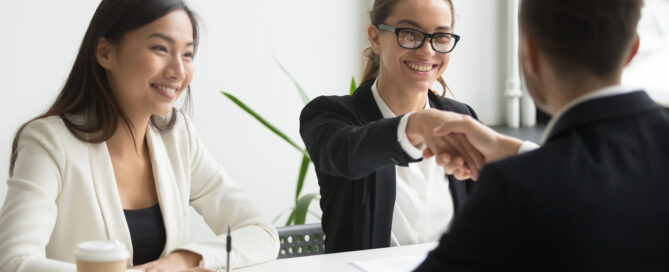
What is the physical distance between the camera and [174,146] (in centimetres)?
205

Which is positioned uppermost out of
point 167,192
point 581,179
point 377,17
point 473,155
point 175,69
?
point 377,17

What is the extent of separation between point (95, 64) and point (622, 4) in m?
1.44

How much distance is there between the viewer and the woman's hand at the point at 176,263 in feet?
5.48

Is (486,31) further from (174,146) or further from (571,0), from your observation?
(571,0)

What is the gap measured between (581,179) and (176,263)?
1.17 meters

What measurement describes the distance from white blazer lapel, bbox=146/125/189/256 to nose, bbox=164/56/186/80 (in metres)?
0.21

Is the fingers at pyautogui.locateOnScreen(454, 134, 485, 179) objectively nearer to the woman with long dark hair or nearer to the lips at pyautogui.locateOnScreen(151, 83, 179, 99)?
the woman with long dark hair

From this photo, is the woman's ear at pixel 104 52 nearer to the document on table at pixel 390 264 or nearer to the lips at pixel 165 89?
the lips at pixel 165 89

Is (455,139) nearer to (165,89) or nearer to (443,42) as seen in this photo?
(443,42)

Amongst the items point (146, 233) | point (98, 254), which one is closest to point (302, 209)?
point (146, 233)

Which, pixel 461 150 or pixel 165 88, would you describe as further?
pixel 165 88

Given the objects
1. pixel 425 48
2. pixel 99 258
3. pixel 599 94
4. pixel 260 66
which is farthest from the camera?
pixel 260 66

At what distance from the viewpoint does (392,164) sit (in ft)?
6.51

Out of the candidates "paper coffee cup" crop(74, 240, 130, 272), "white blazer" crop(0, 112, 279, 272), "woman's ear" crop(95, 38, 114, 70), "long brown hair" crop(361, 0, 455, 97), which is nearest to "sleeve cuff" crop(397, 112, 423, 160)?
"white blazer" crop(0, 112, 279, 272)
